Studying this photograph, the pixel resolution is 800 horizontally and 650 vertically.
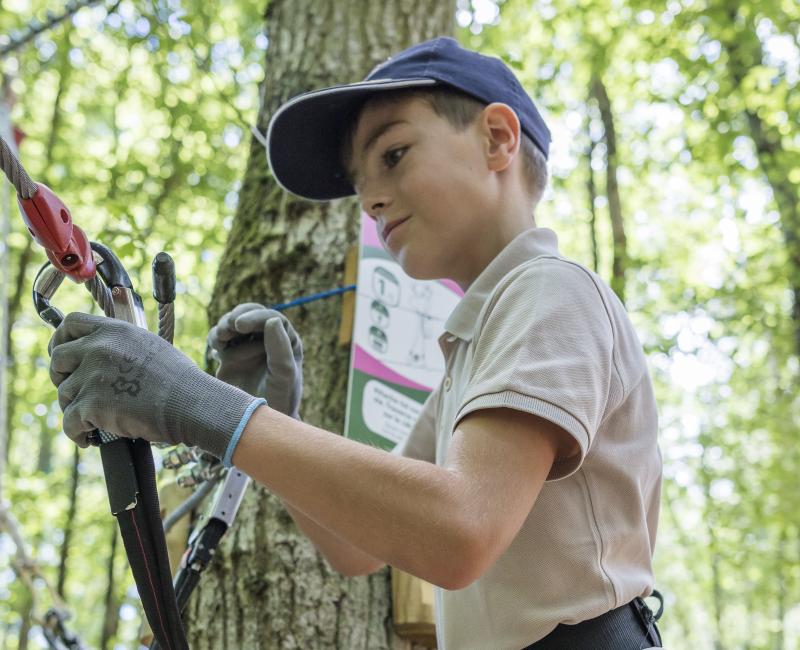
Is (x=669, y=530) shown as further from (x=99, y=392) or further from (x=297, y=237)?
(x=99, y=392)

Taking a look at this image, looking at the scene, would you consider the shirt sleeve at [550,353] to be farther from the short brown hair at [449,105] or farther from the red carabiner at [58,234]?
the red carabiner at [58,234]

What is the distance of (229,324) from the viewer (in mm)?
1731

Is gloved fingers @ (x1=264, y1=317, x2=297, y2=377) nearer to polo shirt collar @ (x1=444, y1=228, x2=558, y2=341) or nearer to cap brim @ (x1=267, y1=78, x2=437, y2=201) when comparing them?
polo shirt collar @ (x1=444, y1=228, x2=558, y2=341)

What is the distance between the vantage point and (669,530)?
687 inches

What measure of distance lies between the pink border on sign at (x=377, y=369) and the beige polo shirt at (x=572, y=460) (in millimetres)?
1000

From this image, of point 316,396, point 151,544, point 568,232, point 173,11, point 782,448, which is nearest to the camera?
point 151,544

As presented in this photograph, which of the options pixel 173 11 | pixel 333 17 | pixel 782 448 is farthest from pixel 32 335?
pixel 782 448

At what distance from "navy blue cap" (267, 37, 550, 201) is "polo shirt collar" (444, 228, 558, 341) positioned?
35cm

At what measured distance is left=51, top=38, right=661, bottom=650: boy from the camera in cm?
120

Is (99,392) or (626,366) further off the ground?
(626,366)

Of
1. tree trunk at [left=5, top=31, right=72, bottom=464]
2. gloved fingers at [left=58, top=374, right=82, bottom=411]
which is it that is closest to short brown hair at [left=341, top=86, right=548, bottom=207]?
gloved fingers at [left=58, top=374, right=82, bottom=411]

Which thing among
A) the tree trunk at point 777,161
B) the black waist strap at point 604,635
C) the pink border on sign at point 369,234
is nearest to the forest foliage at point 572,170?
the tree trunk at point 777,161

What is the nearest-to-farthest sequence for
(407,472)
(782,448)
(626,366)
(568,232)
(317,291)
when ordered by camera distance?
1. (407,472)
2. (626,366)
3. (317,291)
4. (782,448)
5. (568,232)

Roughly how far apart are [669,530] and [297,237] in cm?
1633
